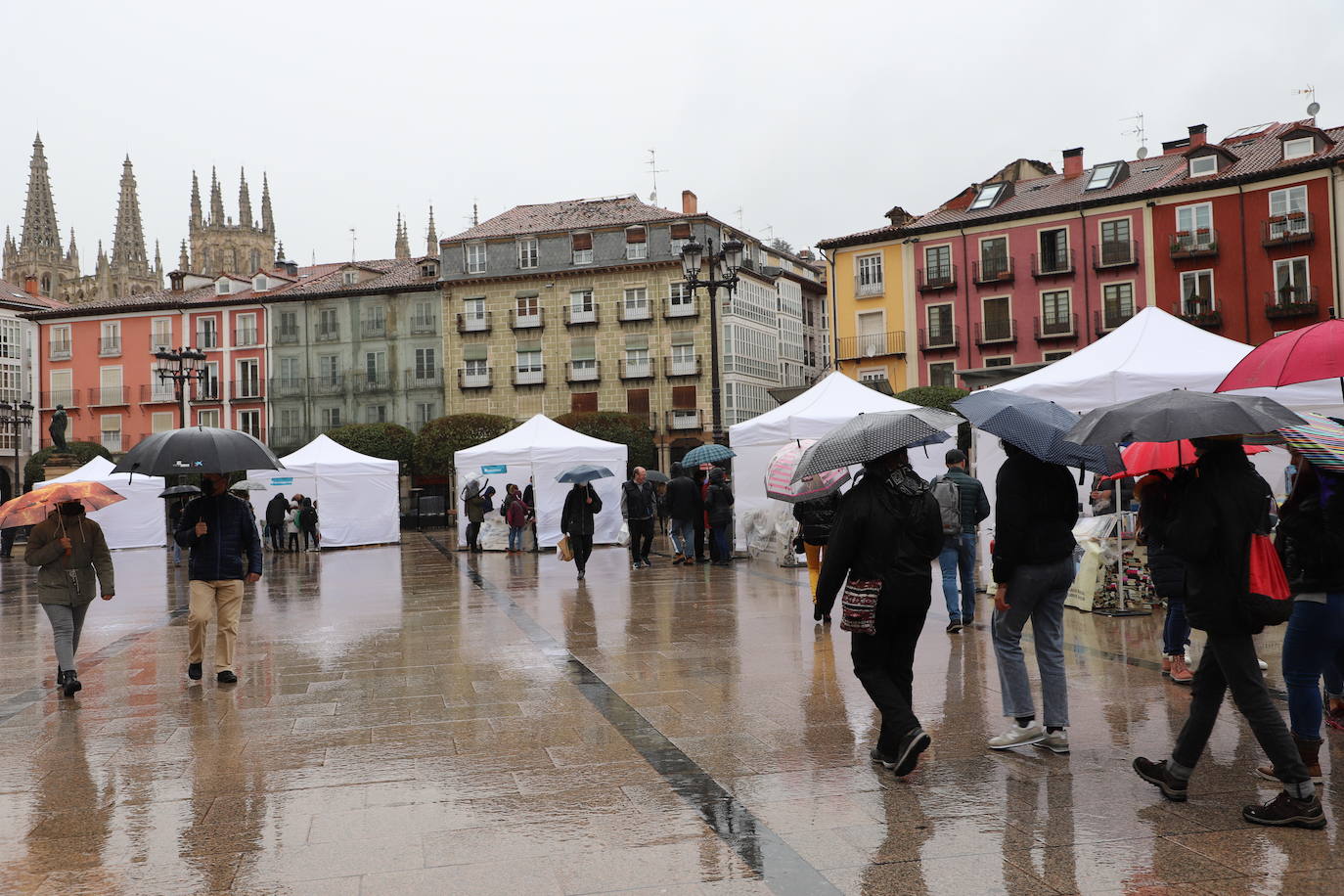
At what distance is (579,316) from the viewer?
58.0 m

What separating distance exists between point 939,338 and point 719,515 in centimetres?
3013

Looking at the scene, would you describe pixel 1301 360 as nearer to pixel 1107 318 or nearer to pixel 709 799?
pixel 709 799

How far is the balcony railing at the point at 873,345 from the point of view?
48188 mm

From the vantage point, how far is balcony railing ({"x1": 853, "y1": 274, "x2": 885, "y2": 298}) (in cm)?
4894

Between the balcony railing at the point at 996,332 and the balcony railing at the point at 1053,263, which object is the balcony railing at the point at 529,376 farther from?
the balcony railing at the point at 1053,263

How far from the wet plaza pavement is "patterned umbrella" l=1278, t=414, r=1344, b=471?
55.7 inches

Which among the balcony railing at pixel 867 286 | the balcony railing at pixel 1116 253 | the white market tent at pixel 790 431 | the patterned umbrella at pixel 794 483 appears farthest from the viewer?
the balcony railing at pixel 867 286

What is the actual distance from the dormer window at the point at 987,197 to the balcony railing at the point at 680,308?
1408 cm

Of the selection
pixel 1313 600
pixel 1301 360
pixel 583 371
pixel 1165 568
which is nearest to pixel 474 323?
pixel 583 371

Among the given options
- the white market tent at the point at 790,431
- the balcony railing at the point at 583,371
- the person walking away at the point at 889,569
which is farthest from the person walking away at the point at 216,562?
the balcony railing at the point at 583,371

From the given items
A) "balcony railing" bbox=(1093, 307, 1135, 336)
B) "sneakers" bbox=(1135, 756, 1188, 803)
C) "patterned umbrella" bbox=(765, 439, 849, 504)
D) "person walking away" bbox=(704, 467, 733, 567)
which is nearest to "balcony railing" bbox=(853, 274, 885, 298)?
"balcony railing" bbox=(1093, 307, 1135, 336)

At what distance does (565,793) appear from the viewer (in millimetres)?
5379

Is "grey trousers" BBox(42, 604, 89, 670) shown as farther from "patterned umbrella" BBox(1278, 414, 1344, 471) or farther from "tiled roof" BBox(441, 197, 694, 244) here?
"tiled roof" BBox(441, 197, 694, 244)

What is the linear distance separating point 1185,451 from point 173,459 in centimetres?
693
